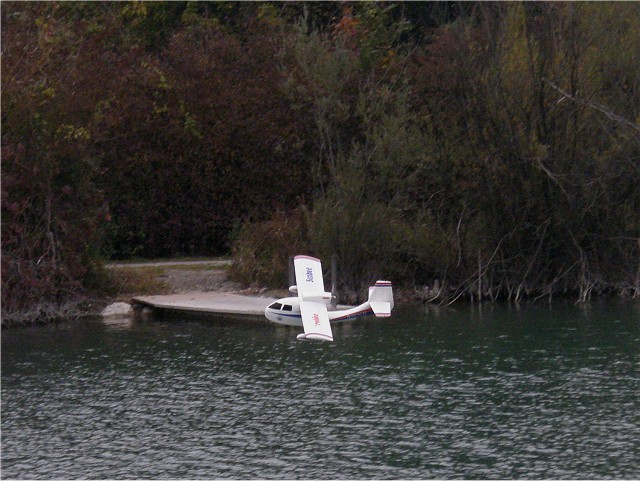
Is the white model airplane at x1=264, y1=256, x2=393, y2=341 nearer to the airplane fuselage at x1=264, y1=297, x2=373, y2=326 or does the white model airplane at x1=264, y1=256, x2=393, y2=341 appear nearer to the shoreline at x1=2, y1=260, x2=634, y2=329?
the airplane fuselage at x1=264, y1=297, x2=373, y2=326

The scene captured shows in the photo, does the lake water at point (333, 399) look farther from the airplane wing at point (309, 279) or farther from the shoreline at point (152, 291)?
the airplane wing at point (309, 279)

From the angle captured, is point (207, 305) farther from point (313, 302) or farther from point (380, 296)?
point (380, 296)

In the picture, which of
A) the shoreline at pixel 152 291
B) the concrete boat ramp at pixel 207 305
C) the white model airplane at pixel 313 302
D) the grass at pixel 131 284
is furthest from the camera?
the grass at pixel 131 284

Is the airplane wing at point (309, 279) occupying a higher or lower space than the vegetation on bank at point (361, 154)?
lower

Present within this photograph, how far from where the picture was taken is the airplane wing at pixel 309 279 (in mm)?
22109

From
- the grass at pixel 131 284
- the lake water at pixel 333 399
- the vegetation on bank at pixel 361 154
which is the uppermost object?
the vegetation on bank at pixel 361 154

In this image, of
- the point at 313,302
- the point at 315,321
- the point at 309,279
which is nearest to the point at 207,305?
the point at 309,279

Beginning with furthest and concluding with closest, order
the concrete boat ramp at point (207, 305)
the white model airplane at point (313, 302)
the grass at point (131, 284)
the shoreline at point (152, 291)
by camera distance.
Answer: the grass at point (131, 284)
the shoreline at point (152, 291)
the concrete boat ramp at point (207, 305)
the white model airplane at point (313, 302)

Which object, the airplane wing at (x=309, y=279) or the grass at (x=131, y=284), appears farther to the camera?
the grass at (x=131, y=284)

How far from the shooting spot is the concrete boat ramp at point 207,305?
24.7 meters

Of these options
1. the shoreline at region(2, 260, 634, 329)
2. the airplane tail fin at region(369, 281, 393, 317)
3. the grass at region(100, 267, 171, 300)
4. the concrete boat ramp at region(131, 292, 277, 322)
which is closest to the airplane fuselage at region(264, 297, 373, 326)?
the airplane tail fin at region(369, 281, 393, 317)

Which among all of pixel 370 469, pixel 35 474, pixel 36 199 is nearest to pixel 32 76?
pixel 36 199

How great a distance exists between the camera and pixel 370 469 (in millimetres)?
13891

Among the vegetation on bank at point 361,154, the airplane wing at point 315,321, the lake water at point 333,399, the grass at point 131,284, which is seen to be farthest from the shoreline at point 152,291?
the airplane wing at point 315,321
